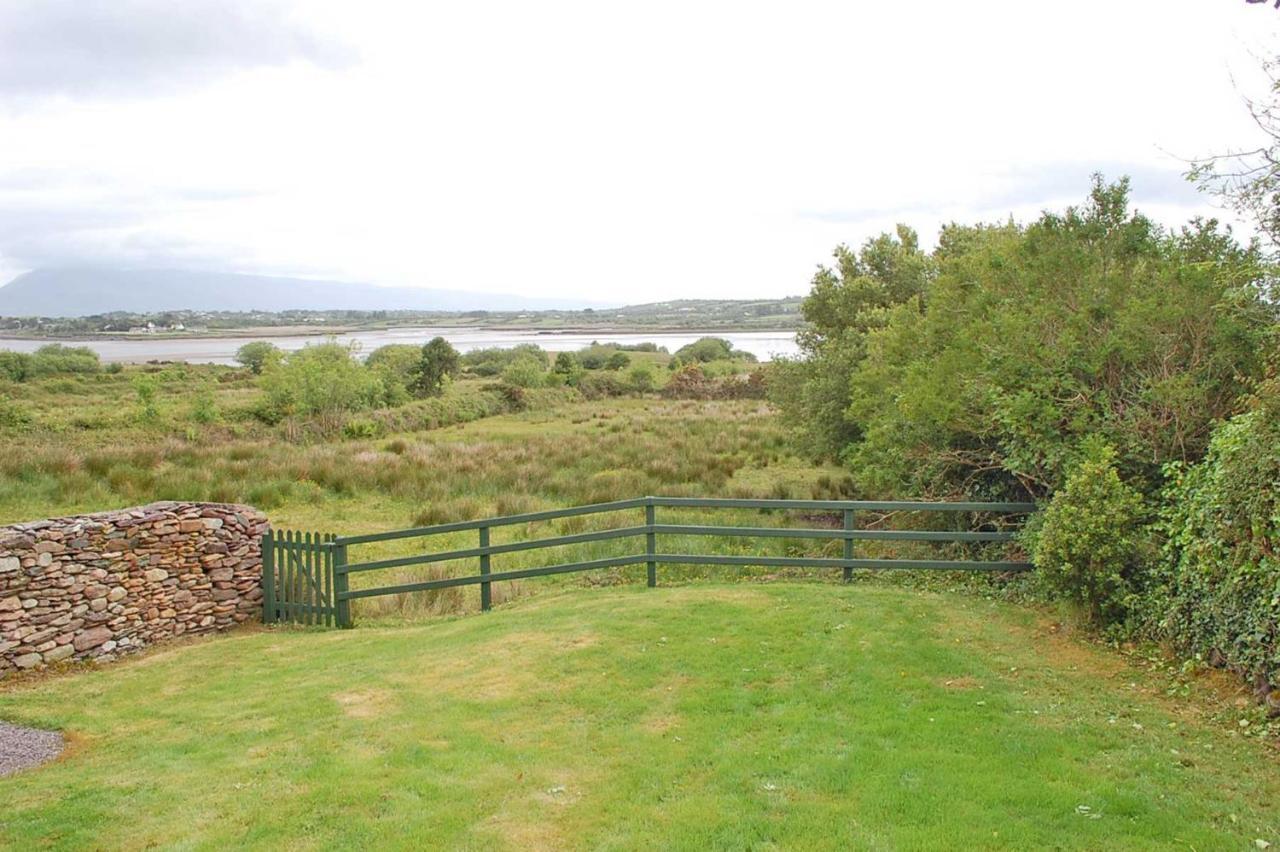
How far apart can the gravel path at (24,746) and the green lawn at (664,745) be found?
22 centimetres

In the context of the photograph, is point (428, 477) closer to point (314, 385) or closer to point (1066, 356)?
point (1066, 356)

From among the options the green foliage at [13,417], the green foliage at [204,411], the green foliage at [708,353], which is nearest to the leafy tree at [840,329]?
the green foliage at [204,411]

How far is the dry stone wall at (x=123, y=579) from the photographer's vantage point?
10.2 metres

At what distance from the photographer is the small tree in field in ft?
204

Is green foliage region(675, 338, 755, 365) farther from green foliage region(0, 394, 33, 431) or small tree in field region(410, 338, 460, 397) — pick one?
green foliage region(0, 394, 33, 431)

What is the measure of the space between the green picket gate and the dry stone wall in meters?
0.25

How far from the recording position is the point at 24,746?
742 centimetres

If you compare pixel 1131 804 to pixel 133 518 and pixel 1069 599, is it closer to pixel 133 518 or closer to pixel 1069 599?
pixel 1069 599

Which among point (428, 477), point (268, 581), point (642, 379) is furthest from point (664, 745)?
point (642, 379)

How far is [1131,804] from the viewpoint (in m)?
5.07

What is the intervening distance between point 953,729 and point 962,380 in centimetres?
689

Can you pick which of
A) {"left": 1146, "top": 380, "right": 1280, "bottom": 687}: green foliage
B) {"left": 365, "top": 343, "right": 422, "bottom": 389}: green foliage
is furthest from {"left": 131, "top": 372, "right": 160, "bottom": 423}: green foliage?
{"left": 1146, "top": 380, "right": 1280, "bottom": 687}: green foliage

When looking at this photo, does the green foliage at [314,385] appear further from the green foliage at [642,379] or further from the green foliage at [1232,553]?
the green foliage at [1232,553]

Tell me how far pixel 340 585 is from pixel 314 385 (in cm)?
3551
